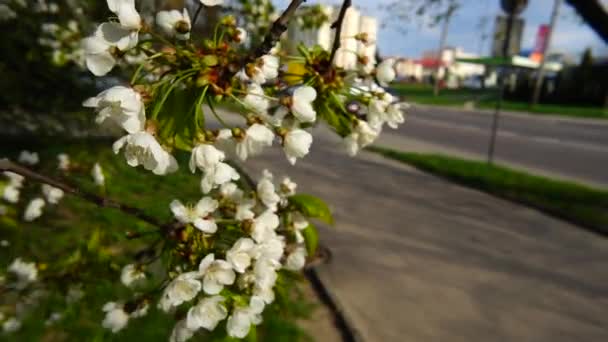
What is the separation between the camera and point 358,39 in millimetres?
1386

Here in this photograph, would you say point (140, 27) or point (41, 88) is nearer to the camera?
point (140, 27)

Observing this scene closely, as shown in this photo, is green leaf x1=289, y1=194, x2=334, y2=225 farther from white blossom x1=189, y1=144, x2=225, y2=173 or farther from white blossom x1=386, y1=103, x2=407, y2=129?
white blossom x1=189, y1=144, x2=225, y2=173

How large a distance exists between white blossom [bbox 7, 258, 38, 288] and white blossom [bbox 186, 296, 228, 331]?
48.7 inches

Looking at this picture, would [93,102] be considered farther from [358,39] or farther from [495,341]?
[495,341]

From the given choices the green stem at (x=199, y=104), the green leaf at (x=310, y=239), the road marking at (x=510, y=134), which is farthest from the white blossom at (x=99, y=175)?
the road marking at (x=510, y=134)

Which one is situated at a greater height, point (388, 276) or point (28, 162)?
point (28, 162)

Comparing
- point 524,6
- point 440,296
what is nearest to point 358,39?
point 440,296

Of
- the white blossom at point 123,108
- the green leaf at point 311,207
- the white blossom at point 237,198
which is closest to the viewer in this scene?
the white blossom at point 123,108

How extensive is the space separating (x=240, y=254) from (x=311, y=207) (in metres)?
0.45

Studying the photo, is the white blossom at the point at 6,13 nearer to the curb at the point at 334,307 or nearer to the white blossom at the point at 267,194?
the curb at the point at 334,307

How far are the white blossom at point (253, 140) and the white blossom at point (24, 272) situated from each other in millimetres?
1401

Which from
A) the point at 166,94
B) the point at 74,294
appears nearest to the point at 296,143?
the point at 166,94

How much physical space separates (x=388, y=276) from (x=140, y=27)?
3.69 m

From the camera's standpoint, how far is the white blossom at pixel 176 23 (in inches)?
40.6
